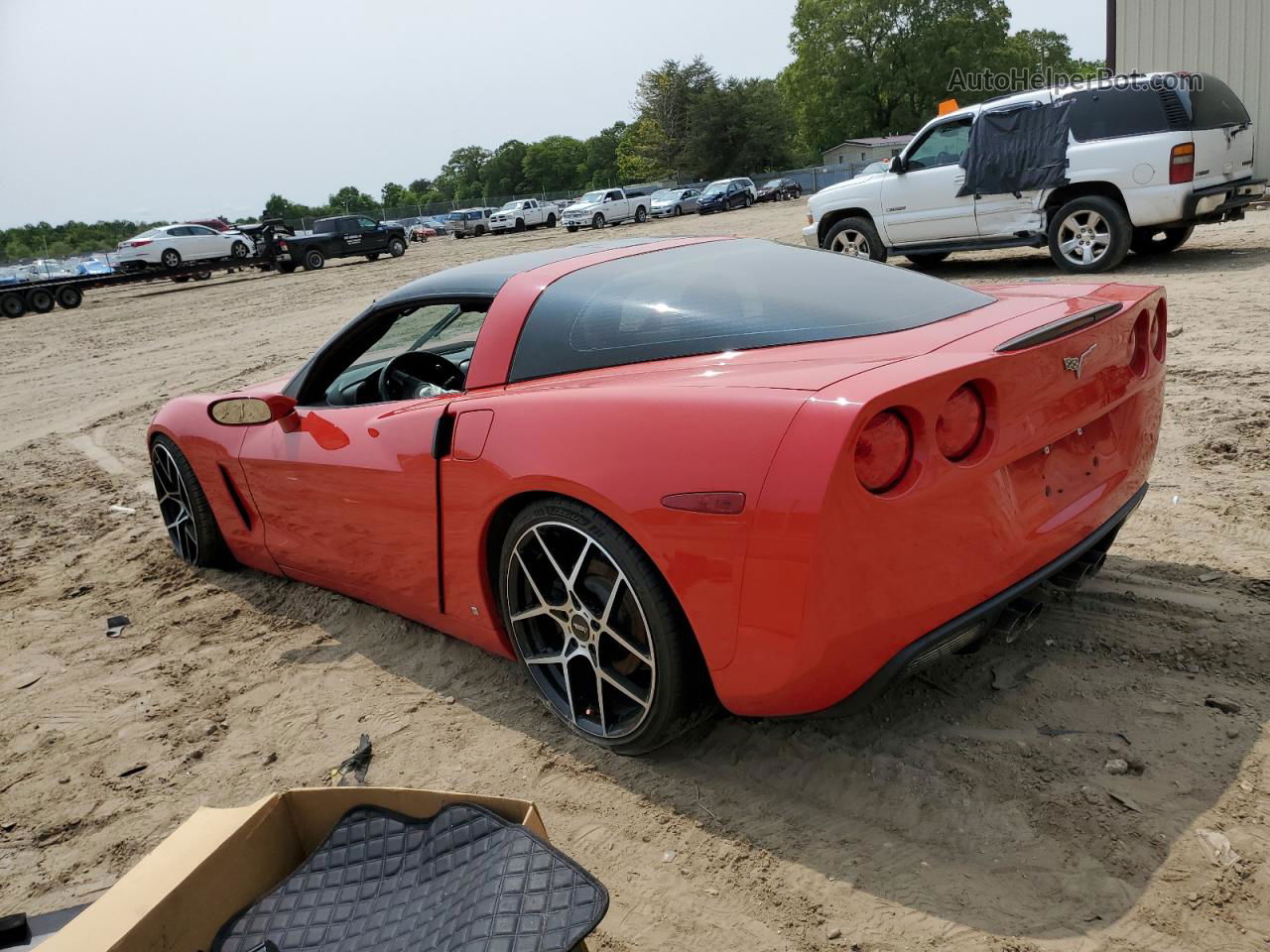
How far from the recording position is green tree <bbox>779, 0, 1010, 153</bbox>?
70.1 m

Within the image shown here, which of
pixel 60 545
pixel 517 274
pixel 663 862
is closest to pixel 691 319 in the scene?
pixel 517 274

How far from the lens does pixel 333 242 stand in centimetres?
3027

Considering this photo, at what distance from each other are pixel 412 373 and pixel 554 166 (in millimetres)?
127107

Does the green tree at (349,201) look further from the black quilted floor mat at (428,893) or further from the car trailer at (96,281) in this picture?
the black quilted floor mat at (428,893)

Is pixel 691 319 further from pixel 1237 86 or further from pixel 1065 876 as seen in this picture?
pixel 1237 86

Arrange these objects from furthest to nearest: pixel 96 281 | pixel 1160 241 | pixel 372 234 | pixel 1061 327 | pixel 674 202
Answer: pixel 674 202 < pixel 372 234 < pixel 96 281 < pixel 1160 241 < pixel 1061 327

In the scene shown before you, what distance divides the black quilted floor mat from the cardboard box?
3 centimetres

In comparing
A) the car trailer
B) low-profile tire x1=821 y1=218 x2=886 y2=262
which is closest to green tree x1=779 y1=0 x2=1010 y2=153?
the car trailer

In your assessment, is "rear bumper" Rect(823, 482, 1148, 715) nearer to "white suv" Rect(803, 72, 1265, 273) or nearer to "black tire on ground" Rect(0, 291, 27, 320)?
"white suv" Rect(803, 72, 1265, 273)

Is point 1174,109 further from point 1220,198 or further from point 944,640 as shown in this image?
point 944,640

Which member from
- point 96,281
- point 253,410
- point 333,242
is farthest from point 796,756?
point 333,242

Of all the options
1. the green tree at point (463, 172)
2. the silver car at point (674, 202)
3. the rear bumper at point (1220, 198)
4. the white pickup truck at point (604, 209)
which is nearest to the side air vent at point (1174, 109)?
the rear bumper at point (1220, 198)

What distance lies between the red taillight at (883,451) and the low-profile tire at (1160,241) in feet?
31.6

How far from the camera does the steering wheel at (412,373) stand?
341 cm
